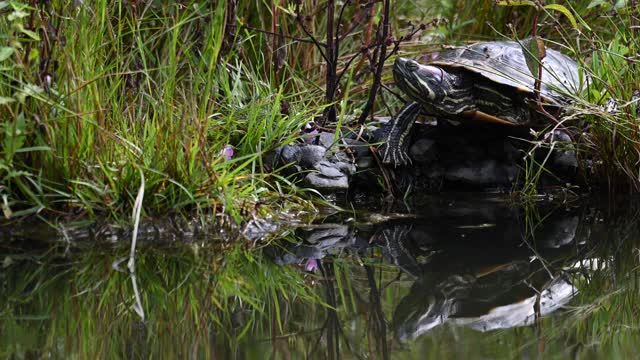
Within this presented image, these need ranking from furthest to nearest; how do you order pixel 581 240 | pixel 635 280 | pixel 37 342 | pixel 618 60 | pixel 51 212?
pixel 618 60 → pixel 581 240 → pixel 51 212 → pixel 635 280 → pixel 37 342

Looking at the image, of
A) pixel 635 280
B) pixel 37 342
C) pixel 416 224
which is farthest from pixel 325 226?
pixel 37 342

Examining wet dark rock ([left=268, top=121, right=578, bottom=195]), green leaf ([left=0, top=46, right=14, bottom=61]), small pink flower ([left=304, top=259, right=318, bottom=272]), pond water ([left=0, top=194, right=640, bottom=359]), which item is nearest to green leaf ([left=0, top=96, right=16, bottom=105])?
green leaf ([left=0, top=46, right=14, bottom=61])

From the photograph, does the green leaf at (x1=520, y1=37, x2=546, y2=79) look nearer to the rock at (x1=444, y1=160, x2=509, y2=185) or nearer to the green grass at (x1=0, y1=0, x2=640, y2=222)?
the green grass at (x1=0, y1=0, x2=640, y2=222)

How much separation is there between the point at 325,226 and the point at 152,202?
59cm

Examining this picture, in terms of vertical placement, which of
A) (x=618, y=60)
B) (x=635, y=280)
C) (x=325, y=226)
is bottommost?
(x=325, y=226)

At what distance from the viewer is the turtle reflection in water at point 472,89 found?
3354 mm

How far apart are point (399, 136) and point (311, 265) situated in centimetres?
109

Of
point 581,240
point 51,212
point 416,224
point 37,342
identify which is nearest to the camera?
point 37,342

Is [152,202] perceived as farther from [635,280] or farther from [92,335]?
[635,280]

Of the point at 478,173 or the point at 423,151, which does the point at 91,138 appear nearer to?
the point at 423,151

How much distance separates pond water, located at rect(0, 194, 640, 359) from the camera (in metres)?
1.80

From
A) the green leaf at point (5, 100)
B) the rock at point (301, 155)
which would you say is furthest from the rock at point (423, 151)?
the green leaf at point (5, 100)

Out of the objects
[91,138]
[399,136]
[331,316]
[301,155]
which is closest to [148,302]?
[331,316]

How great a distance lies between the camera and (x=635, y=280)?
2287 millimetres
